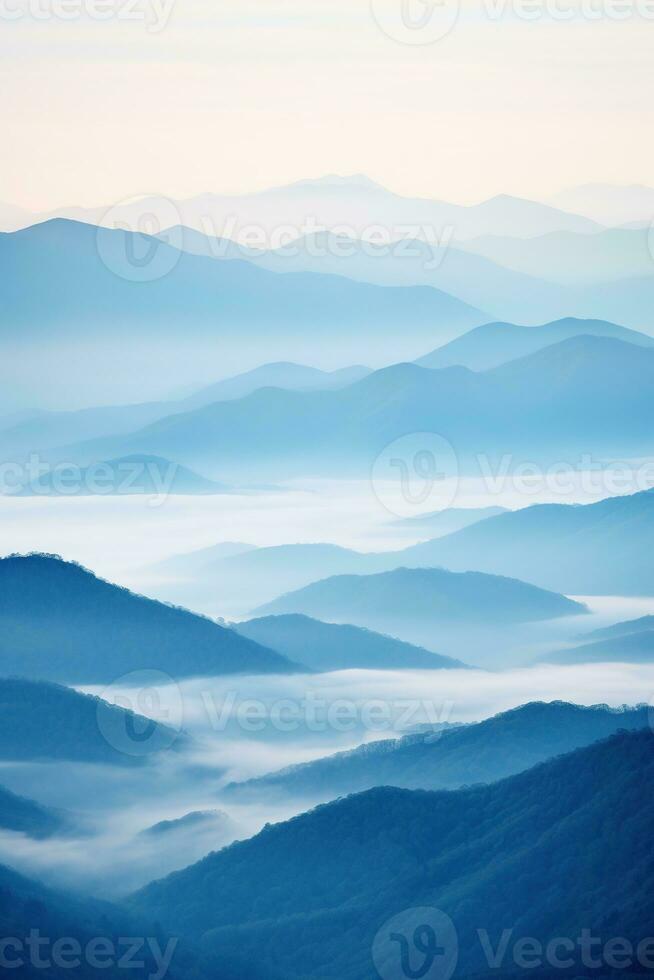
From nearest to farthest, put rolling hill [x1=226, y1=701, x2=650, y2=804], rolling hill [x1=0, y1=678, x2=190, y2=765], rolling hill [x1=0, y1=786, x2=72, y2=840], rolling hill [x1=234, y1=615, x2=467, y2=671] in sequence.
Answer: rolling hill [x1=0, y1=786, x2=72, y2=840]
rolling hill [x1=226, y1=701, x2=650, y2=804]
rolling hill [x1=0, y1=678, x2=190, y2=765]
rolling hill [x1=234, y1=615, x2=467, y2=671]

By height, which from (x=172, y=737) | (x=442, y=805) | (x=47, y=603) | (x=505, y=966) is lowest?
(x=505, y=966)

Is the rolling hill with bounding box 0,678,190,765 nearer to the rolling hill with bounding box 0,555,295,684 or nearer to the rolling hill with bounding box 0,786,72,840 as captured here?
the rolling hill with bounding box 0,786,72,840

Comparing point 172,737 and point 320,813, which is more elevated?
point 172,737

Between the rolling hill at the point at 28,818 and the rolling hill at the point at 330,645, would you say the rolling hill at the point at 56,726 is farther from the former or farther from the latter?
the rolling hill at the point at 330,645

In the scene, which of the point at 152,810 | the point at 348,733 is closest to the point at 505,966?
the point at 152,810

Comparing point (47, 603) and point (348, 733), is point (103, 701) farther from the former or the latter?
point (348, 733)

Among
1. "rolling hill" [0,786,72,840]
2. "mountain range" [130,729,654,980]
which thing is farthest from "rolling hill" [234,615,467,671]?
"mountain range" [130,729,654,980]

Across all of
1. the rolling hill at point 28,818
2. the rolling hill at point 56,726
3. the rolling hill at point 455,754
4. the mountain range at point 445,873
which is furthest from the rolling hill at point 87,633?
the mountain range at point 445,873

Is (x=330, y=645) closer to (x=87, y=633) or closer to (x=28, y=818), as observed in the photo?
(x=87, y=633)
